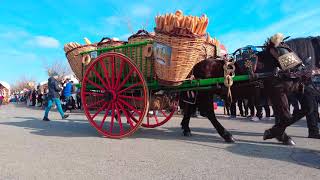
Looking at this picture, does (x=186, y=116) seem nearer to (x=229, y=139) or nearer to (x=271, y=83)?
(x=229, y=139)

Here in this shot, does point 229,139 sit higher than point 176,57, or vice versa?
point 176,57

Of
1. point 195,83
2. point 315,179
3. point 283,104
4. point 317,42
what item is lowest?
point 315,179

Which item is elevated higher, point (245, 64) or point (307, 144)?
point (245, 64)

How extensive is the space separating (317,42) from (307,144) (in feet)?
5.73

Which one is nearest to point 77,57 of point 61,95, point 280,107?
point 280,107

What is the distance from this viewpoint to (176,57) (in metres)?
5.35

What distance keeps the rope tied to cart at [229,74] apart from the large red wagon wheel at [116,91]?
1.39m

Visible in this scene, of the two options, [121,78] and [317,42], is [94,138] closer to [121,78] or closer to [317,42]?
[121,78]

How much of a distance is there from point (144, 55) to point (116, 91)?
0.89m

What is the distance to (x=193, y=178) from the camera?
3.61 metres

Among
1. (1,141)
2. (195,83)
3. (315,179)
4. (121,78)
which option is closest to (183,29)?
(195,83)

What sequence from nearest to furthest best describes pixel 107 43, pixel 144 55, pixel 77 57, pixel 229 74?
1. pixel 229 74
2. pixel 144 55
3. pixel 107 43
4. pixel 77 57

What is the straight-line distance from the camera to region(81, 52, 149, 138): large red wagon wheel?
237 inches

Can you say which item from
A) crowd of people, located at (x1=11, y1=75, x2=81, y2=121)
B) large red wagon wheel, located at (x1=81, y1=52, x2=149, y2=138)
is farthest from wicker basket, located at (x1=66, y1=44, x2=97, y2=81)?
crowd of people, located at (x1=11, y1=75, x2=81, y2=121)
